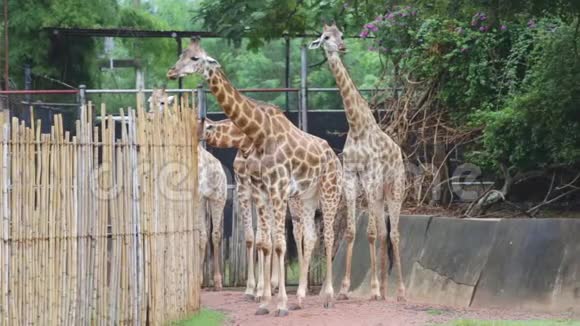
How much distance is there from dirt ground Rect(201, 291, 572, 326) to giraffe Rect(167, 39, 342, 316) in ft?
0.77

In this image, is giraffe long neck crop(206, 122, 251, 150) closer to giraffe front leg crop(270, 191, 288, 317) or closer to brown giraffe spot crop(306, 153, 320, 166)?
brown giraffe spot crop(306, 153, 320, 166)

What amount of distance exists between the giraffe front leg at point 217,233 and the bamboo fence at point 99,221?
331 centimetres

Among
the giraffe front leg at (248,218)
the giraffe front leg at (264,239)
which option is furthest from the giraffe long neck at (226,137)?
the giraffe front leg at (264,239)

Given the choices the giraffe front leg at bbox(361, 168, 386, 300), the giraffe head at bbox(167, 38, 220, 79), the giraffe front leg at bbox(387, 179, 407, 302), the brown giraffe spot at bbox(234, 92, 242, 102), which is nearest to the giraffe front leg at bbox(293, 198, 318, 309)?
the giraffe front leg at bbox(361, 168, 386, 300)

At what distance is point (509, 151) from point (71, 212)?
5.65 metres

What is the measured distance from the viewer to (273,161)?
1152cm

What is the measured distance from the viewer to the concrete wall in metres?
10.7

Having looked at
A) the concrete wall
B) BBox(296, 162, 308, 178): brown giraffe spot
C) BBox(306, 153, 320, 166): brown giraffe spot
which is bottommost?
the concrete wall

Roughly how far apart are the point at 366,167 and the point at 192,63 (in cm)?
256

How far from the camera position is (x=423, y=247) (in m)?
12.5

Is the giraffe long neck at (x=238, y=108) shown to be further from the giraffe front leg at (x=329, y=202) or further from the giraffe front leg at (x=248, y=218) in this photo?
the giraffe front leg at (x=248, y=218)

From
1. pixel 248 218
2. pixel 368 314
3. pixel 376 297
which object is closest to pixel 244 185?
→ pixel 248 218

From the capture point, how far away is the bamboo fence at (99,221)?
8930mm

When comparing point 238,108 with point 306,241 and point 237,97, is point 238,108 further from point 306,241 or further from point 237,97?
point 306,241
